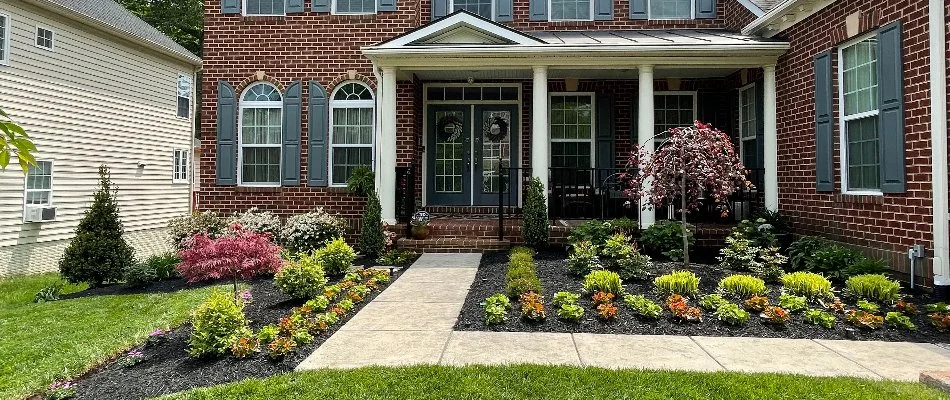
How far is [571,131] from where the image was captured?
1109 cm

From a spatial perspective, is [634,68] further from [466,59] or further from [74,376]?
[74,376]

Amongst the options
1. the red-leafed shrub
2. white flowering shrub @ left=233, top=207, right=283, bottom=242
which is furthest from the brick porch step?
the red-leafed shrub

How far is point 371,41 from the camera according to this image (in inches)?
407

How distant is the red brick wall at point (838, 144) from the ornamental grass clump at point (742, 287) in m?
2.03

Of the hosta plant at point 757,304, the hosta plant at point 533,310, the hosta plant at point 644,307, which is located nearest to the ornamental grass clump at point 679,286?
the hosta plant at point 644,307

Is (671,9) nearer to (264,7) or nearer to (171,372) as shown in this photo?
(264,7)

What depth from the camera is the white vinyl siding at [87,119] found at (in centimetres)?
1142

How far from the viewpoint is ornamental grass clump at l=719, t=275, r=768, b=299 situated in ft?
18.1

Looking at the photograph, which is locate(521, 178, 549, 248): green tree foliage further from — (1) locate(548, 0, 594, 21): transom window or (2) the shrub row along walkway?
(1) locate(548, 0, 594, 21): transom window

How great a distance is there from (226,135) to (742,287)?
364 inches

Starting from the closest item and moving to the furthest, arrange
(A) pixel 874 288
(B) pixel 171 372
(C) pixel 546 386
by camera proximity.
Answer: (C) pixel 546 386 < (B) pixel 171 372 < (A) pixel 874 288

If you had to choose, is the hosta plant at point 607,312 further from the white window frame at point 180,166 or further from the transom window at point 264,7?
→ the white window frame at point 180,166

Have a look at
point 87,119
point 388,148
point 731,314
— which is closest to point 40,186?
point 87,119

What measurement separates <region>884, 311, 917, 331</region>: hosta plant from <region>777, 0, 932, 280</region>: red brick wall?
168cm
